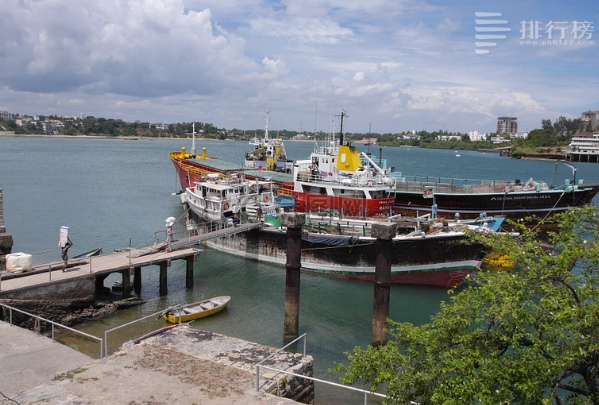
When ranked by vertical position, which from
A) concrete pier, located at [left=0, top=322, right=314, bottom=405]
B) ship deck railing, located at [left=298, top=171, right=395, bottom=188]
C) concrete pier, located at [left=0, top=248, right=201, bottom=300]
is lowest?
concrete pier, located at [left=0, top=248, right=201, bottom=300]

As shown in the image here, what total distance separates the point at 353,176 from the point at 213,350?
23.8 meters

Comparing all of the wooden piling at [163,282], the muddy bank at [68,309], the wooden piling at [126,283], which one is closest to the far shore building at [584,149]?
the wooden piling at [163,282]

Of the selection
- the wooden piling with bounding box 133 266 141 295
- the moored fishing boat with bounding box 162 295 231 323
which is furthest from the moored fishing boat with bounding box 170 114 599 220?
the wooden piling with bounding box 133 266 141 295

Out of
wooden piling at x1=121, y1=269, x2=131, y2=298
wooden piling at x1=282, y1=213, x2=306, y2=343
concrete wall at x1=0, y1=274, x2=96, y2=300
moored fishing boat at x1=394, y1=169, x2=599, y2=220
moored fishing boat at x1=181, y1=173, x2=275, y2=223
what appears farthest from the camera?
moored fishing boat at x1=394, y1=169, x2=599, y2=220

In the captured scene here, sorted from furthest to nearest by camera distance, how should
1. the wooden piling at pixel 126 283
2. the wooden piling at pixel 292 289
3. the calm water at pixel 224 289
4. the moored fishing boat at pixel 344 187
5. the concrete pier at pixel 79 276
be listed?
1. the moored fishing boat at pixel 344 187
2. the wooden piling at pixel 126 283
3. the calm water at pixel 224 289
4. the wooden piling at pixel 292 289
5. the concrete pier at pixel 79 276

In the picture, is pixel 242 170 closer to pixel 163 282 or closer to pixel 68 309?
pixel 163 282

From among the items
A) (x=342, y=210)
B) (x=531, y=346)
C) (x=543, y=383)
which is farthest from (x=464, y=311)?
(x=342, y=210)

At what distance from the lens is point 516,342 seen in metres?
8.77

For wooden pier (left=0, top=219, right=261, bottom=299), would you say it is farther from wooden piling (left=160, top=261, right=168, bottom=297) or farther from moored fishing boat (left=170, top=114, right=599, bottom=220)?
moored fishing boat (left=170, top=114, right=599, bottom=220)

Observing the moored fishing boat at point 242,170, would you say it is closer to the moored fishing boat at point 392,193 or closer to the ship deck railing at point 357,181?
the moored fishing boat at point 392,193

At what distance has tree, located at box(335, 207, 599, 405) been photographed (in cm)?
831

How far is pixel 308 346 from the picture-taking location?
22.2 meters

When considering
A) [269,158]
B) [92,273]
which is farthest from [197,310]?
[269,158]

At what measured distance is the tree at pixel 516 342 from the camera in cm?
831
